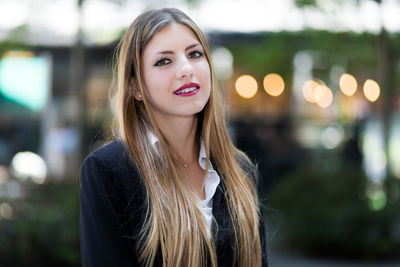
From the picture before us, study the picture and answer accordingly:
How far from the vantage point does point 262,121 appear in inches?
532

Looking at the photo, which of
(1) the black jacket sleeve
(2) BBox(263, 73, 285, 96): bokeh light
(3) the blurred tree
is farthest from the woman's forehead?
(2) BBox(263, 73, 285, 96): bokeh light

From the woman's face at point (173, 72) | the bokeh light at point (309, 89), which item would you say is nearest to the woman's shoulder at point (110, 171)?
the woman's face at point (173, 72)

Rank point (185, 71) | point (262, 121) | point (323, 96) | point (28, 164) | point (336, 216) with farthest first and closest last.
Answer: point (323, 96), point (262, 121), point (28, 164), point (336, 216), point (185, 71)

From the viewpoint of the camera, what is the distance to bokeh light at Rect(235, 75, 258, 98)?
655 inches

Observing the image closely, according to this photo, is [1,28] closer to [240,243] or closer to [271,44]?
[271,44]

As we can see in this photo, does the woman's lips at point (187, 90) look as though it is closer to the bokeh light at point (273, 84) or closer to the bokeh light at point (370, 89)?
the bokeh light at point (370, 89)

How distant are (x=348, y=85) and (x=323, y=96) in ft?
10.1

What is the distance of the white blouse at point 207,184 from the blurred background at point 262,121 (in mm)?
747

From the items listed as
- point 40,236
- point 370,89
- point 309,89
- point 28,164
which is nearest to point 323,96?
point 309,89

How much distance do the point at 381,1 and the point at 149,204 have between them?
620 cm

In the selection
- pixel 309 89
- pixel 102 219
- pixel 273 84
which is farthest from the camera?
pixel 309 89

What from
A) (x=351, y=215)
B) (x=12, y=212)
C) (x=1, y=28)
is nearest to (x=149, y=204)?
(x=12, y=212)

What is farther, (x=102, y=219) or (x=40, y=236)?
(x=40, y=236)

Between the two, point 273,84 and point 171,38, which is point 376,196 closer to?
point 171,38
